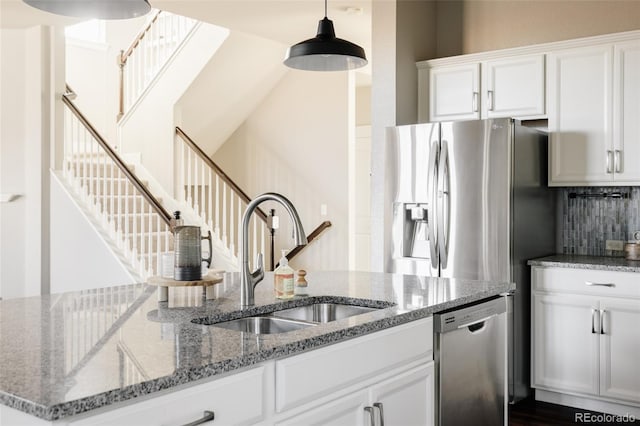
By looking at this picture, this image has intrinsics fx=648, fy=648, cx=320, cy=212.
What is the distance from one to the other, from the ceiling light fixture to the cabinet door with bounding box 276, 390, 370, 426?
1.48 metres

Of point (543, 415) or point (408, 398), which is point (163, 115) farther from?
point (408, 398)

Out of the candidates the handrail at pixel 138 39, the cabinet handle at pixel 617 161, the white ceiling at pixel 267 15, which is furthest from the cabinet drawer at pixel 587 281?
the handrail at pixel 138 39

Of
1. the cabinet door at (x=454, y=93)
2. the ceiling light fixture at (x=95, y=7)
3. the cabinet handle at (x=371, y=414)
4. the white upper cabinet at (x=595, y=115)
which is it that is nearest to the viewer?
the cabinet handle at (x=371, y=414)

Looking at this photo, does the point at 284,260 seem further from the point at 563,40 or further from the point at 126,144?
the point at 126,144

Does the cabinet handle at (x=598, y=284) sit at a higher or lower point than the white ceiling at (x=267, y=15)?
lower

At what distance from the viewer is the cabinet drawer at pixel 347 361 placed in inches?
68.4

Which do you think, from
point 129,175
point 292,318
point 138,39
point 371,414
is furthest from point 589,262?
point 138,39

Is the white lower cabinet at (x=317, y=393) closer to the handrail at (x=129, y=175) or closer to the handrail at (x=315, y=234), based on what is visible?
the handrail at (x=129, y=175)

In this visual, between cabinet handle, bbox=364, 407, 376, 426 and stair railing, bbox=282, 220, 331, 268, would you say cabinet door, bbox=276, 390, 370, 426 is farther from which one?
stair railing, bbox=282, 220, 331, 268

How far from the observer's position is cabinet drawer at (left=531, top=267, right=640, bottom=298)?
148 inches

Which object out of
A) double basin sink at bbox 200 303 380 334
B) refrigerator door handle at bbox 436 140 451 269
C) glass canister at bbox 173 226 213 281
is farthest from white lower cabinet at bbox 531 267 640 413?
glass canister at bbox 173 226 213 281

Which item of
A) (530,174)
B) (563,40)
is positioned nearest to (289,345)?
(530,174)

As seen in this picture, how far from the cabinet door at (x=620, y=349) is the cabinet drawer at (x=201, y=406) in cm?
286

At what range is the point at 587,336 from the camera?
3.91 m
